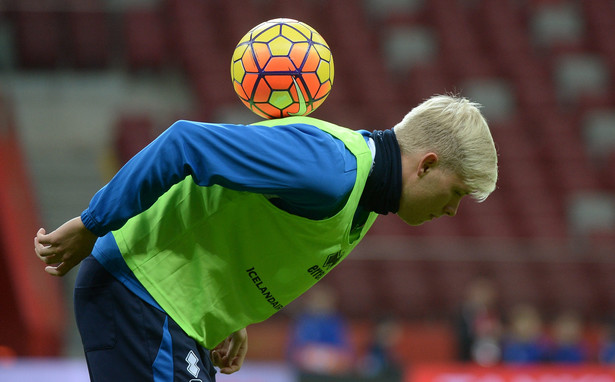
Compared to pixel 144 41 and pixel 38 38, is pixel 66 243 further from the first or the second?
pixel 38 38

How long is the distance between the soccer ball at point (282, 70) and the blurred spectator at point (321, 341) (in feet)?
17.3

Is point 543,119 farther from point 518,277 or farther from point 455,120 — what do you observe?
point 455,120

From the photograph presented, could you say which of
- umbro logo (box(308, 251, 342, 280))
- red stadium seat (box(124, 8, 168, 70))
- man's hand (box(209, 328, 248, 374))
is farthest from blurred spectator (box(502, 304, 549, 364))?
umbro logo (box(308, 251, 342, 280))

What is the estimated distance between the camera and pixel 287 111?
2.58m

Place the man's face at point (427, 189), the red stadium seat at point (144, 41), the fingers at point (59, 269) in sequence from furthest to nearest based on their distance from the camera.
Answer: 1. the red stadium seat at point (144, 41)
2. the man's face at point (427, 189)
3. the fingers at point (59, 269)

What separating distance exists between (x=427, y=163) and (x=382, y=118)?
8540mm

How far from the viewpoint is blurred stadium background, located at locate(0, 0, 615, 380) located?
8672 mm

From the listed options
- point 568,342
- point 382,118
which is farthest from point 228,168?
point 382,118

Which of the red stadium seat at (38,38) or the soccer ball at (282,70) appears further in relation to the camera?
the red stadium seat at (38,38)

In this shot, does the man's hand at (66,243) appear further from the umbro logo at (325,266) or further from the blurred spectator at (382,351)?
the blurred spectator at (382,351)

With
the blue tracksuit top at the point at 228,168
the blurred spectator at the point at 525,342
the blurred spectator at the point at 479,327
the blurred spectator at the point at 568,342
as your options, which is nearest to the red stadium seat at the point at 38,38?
the blurred spectator at the point at 479,327

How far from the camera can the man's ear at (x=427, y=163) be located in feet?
7.81

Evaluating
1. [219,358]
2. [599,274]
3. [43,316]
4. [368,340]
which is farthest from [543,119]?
[219,358]

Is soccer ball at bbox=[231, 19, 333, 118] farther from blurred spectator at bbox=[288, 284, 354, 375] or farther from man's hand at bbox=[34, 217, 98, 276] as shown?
blurred spectator at bbox=[288, 284, 354, 375]
